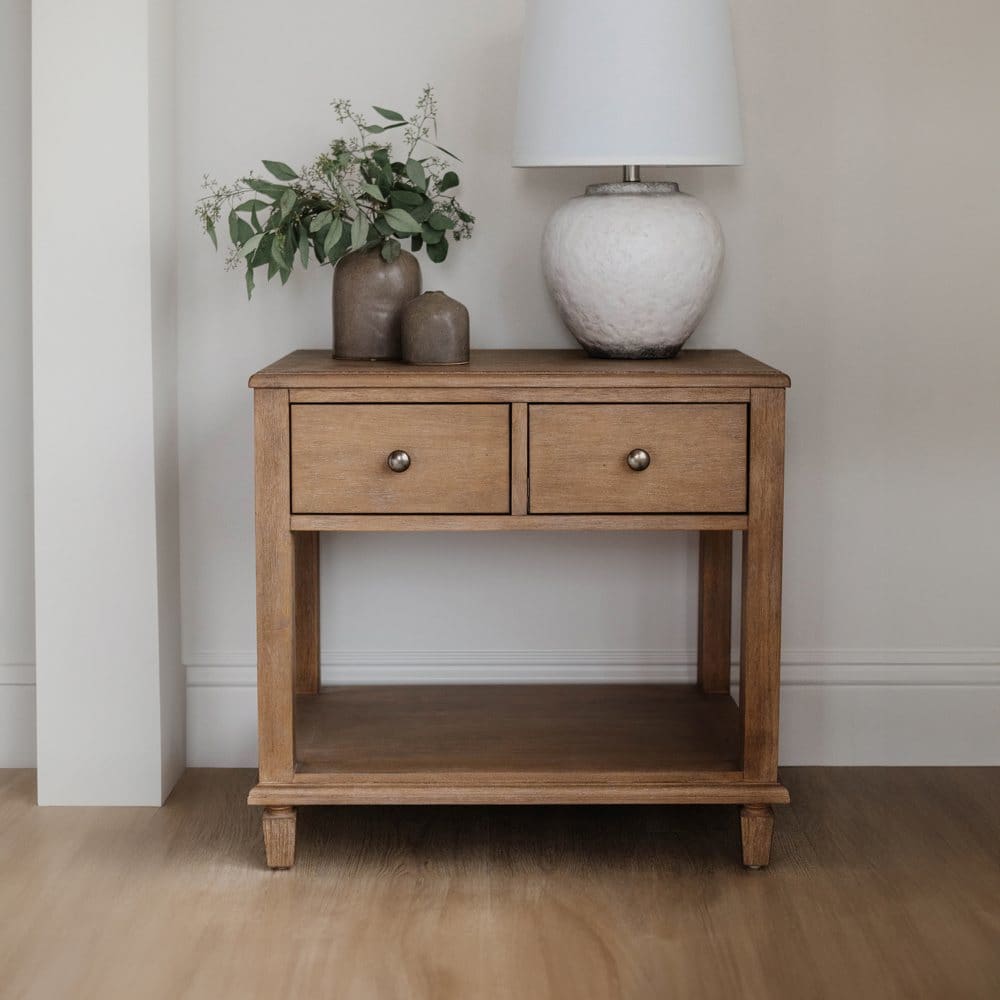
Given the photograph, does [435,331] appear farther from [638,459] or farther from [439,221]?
[638,459]

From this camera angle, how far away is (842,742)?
238 cm

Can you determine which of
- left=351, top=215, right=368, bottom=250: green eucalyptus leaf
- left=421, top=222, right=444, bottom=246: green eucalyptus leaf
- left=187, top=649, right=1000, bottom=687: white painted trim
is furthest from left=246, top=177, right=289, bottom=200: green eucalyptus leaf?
left=187, top=649, right=1000, bottom=687: white painted trim

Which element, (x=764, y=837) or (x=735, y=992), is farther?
(x=764, y=837)

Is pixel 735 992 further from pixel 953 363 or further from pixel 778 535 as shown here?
pixel 953 363

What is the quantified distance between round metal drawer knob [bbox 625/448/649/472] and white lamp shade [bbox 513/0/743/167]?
43 cm

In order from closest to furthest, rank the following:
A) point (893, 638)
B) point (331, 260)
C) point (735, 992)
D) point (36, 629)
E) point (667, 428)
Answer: point (735, 992) < point (667, 428) < point (331, 260) < point (36, 629) < point (893, 638)

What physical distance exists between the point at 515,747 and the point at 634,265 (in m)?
0.76

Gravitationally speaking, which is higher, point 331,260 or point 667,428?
point 331,260

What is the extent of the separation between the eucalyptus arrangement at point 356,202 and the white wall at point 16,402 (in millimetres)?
342

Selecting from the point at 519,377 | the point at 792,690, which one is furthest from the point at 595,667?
Result: the point at 519,377

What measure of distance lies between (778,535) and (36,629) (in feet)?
4.08

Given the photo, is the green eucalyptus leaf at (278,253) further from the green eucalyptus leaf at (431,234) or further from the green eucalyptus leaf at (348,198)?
the green eucalyptus leaf at (431,234)

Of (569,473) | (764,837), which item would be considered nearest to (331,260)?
(569,473)

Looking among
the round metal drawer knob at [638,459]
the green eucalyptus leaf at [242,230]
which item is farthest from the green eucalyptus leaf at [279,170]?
the round metal drawer knob at [638,459]
